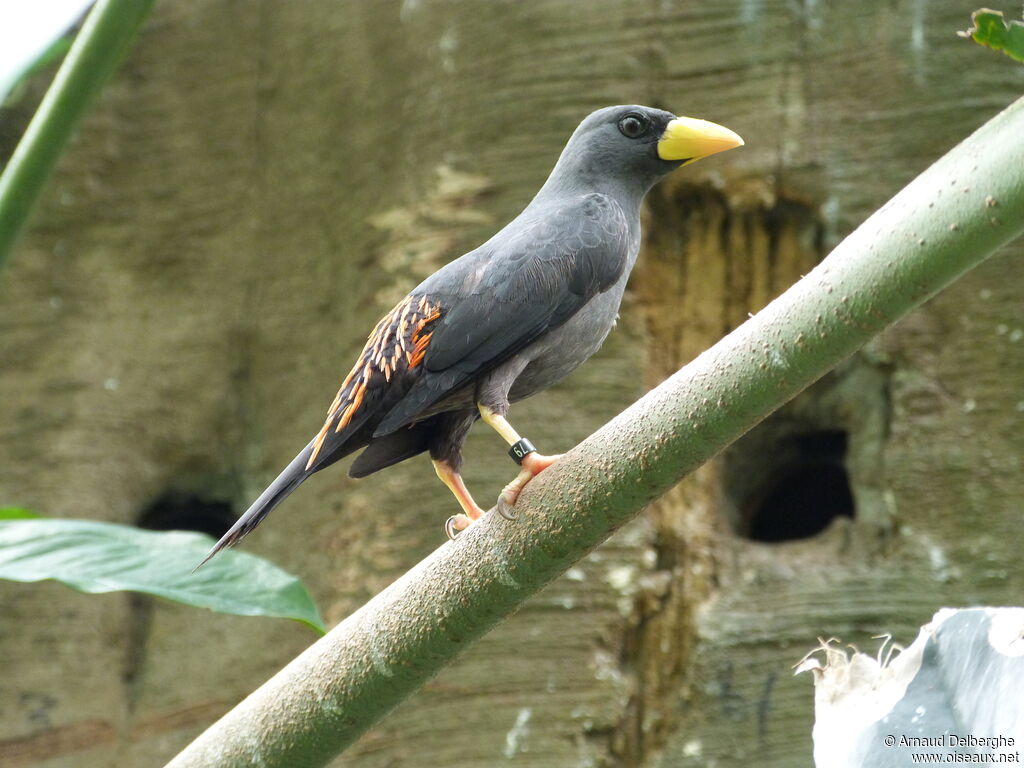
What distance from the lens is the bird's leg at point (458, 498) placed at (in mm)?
2852

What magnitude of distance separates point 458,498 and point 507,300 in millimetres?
555

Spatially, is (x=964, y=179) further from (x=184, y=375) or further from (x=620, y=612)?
(x=184, y=375)

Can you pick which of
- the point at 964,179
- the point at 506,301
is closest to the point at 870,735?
the point at 964,179

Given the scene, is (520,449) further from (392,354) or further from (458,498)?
(458,498)

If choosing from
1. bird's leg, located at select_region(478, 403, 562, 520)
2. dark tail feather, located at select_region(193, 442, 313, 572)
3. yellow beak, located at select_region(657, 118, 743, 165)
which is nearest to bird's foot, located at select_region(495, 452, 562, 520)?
bird's leg, located at select_region(478, 403, 562, 520)

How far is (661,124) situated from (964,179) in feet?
4.73

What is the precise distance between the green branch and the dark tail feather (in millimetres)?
266

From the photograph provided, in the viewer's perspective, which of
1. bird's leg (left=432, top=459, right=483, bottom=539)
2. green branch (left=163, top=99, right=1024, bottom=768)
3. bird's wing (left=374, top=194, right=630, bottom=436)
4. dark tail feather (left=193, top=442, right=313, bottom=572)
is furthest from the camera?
bird's leg (left=432, top=459, right=483, bottom=539)

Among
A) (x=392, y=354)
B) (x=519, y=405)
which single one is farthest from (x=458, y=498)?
(x=519, y=405)

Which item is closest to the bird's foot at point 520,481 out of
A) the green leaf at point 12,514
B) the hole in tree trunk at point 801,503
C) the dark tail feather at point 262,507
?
the dark tail feather at point 262,507

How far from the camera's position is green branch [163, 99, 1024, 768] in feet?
5.37

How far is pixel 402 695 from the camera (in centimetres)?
215

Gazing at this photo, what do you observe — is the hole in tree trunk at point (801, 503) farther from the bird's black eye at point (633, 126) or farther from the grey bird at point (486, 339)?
the grey bird at point (486, 339)

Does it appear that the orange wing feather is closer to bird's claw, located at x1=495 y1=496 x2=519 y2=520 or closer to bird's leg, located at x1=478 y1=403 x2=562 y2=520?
bird's leg, located at x1=478 y1=403 x2=562 y2=520
